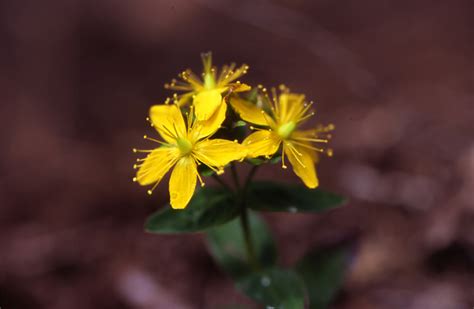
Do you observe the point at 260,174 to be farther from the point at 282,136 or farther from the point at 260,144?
the point at 260,144

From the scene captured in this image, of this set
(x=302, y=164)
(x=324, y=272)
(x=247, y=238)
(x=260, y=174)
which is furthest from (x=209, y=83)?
(x=260, y=174)

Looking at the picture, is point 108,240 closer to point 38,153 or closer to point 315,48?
point 38,153

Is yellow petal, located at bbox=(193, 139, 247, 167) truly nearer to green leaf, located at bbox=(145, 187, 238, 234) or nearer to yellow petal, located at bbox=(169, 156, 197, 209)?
yellow petal, located at bbox=(169, 156, 197, 209)

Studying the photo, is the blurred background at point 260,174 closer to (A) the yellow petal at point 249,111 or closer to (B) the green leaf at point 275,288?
(B) the green leaf at point 275,288

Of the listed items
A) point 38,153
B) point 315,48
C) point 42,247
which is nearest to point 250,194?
point 42,247

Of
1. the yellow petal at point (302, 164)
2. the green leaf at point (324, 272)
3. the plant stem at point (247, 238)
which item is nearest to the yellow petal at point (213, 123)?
the yellow petal at point (302, 164)
